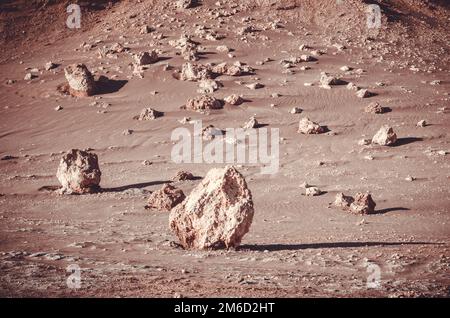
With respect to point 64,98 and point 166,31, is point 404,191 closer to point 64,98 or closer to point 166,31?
point 64,98

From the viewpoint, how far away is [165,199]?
8.07 m

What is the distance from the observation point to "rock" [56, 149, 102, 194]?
9.29m

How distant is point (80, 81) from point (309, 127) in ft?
27.0

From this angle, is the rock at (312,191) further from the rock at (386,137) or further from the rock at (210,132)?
the rock at (210,132)

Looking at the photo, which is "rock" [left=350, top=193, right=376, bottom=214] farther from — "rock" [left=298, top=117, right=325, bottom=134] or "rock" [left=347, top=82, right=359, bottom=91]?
"rock" [left=347, top=82, right=359, bottom=91]

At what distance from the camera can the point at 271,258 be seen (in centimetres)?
521

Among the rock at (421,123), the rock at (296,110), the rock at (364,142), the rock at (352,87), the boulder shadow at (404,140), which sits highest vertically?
the rock at (352,87)

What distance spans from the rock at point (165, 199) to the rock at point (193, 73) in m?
8.60

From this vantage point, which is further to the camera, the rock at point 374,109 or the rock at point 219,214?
the rock at point 374,109

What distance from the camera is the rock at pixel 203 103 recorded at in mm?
14336

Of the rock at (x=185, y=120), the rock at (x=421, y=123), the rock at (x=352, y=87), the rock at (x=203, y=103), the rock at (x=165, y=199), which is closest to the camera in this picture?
the rock at (x=165, y=199)

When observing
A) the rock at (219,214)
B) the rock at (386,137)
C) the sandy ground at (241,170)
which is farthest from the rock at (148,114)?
the rock at (219,214)

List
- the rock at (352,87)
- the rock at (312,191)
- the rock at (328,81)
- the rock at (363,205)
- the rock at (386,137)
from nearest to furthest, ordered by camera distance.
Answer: the rock at (363,205)
the rock at (312,191)
the rock at (386,137)
the rock at (352,87)
the rock at (328,81)

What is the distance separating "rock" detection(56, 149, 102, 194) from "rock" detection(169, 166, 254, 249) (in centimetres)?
423
